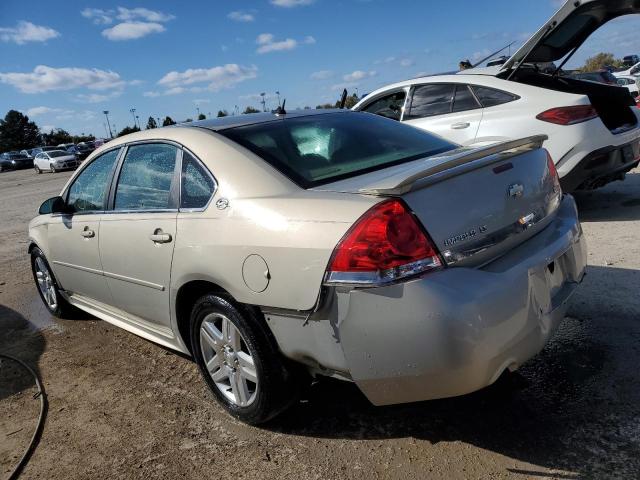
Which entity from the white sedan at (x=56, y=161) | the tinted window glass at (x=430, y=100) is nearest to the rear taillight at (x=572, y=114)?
the tinted window glass at (x=430, y=100)

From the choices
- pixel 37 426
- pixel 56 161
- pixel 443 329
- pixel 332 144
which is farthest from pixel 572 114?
pixel 56 161

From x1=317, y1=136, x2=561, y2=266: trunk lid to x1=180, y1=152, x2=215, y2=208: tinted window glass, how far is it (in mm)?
687

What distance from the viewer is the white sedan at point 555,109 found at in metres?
5.22

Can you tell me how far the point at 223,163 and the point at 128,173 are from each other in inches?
43.7

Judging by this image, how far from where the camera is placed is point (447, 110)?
6.23 metres

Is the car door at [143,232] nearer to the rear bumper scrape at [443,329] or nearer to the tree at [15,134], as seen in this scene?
the rear bumper scrape at [443,329]

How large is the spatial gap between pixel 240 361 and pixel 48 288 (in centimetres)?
307

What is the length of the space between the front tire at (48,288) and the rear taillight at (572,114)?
4.90 m

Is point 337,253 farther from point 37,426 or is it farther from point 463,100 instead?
point 463,100

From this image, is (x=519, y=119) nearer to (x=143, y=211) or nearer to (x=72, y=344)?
(x=143, y=211)

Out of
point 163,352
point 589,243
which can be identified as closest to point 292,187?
point 163,352

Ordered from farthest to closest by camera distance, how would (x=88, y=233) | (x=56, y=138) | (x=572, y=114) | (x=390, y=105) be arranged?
(x=56, y=138) → (x=390, y=105) → (x=572, y=114) → (x=88, y=233)

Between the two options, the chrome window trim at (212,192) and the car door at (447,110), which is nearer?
the chrome window trim at (212,192)

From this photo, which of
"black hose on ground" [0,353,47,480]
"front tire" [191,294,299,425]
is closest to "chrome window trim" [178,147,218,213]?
"front tire" [191,294,299,425]
